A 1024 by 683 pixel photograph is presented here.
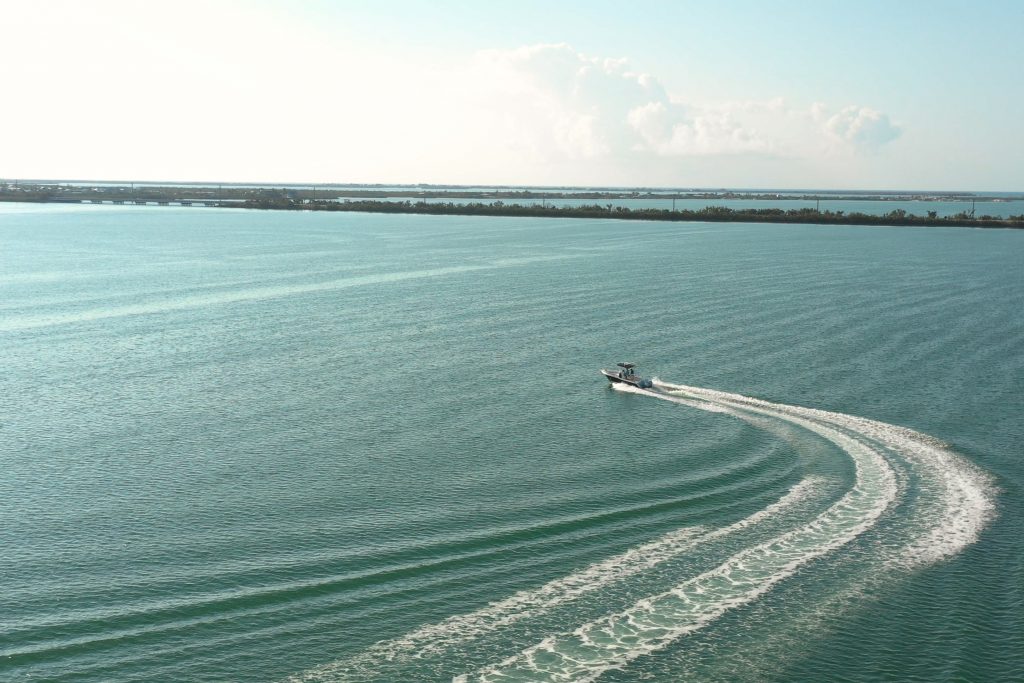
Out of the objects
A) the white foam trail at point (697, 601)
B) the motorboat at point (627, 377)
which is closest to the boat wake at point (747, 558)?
the white foam trail at point (697, 601)

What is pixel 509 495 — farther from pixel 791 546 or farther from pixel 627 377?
pixel 627 377

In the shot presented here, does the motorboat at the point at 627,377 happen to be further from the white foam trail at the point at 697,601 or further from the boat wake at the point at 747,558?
the white foam trail at the point at 697,601

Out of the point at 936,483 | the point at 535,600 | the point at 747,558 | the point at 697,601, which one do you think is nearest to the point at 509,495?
the point at 535,600

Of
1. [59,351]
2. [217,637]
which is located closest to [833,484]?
[217,637]

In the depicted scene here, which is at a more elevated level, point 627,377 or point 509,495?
point 627,377

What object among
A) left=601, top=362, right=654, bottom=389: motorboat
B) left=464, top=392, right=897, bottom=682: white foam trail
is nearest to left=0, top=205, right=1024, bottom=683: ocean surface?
left=464, top=392, right=897, bottom=682: white foam trail

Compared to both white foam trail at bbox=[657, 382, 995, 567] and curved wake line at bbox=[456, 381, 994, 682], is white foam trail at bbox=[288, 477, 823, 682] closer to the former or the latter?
curved wake line at bbox=[456, 381, 994, 682]
